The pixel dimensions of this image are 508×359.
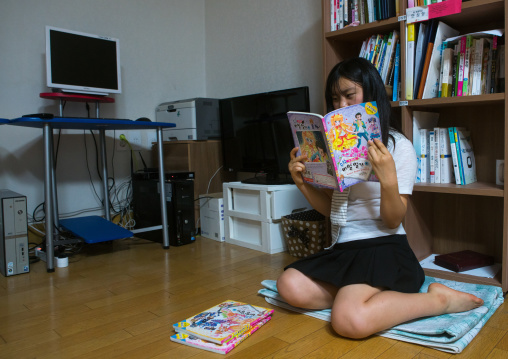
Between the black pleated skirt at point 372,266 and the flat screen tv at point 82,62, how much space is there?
1.69 metres

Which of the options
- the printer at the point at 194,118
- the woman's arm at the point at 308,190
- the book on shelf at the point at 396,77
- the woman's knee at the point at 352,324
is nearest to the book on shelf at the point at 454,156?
the book on shelf at the point at 396,77

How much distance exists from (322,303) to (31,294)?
111cm

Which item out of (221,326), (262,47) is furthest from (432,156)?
(262,47)

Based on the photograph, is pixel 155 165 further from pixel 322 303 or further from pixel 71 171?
pixel 322 303

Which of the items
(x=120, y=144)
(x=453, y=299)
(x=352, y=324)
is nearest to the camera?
(x=352, y=324)

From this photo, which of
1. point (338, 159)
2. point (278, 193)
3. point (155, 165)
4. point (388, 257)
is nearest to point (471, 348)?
point (388, 257)

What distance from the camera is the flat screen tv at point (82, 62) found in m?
2.26

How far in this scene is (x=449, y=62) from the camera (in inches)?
63.6

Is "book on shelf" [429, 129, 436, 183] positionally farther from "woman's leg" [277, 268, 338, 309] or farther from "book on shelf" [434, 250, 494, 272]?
"woman's leg" [277, 268, 338, 309]

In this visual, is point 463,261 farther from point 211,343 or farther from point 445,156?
point 211,343

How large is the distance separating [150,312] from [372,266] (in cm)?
73

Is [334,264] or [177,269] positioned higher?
[334,264]

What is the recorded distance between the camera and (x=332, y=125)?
1.17 meters

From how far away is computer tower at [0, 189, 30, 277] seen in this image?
186 centimetres
